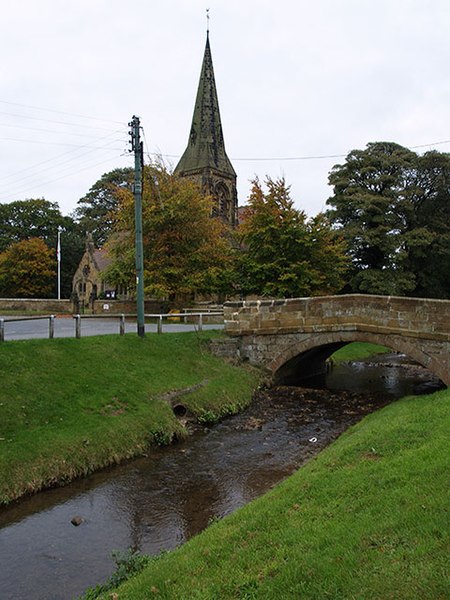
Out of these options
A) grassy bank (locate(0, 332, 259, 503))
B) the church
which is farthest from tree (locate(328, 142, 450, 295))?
the church

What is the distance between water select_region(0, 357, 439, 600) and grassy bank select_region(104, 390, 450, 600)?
4.43 ft

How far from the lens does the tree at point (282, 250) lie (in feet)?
85.3

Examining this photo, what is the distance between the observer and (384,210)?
3703 centimetres

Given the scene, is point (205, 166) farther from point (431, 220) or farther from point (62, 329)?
point (62, 329)

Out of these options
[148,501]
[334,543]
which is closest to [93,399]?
[148,501]

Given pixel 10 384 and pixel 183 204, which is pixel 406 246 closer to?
pixel 183 204

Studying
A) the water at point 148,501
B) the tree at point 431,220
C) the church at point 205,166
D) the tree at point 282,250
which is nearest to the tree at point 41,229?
the church at point 205,166

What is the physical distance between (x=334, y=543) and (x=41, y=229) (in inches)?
2557

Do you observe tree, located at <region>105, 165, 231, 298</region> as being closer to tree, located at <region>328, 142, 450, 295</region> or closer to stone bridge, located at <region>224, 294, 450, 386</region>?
stone bridge, located at <region>224, 294, 450, 386</region>

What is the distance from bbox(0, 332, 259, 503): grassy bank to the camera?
9688 mm

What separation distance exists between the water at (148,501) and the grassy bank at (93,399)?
450 millimetres

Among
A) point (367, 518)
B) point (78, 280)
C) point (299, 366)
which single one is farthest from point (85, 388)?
point (78, 280)

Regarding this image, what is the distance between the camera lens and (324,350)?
2208 centimetres

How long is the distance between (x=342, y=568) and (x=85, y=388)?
9.17 m
